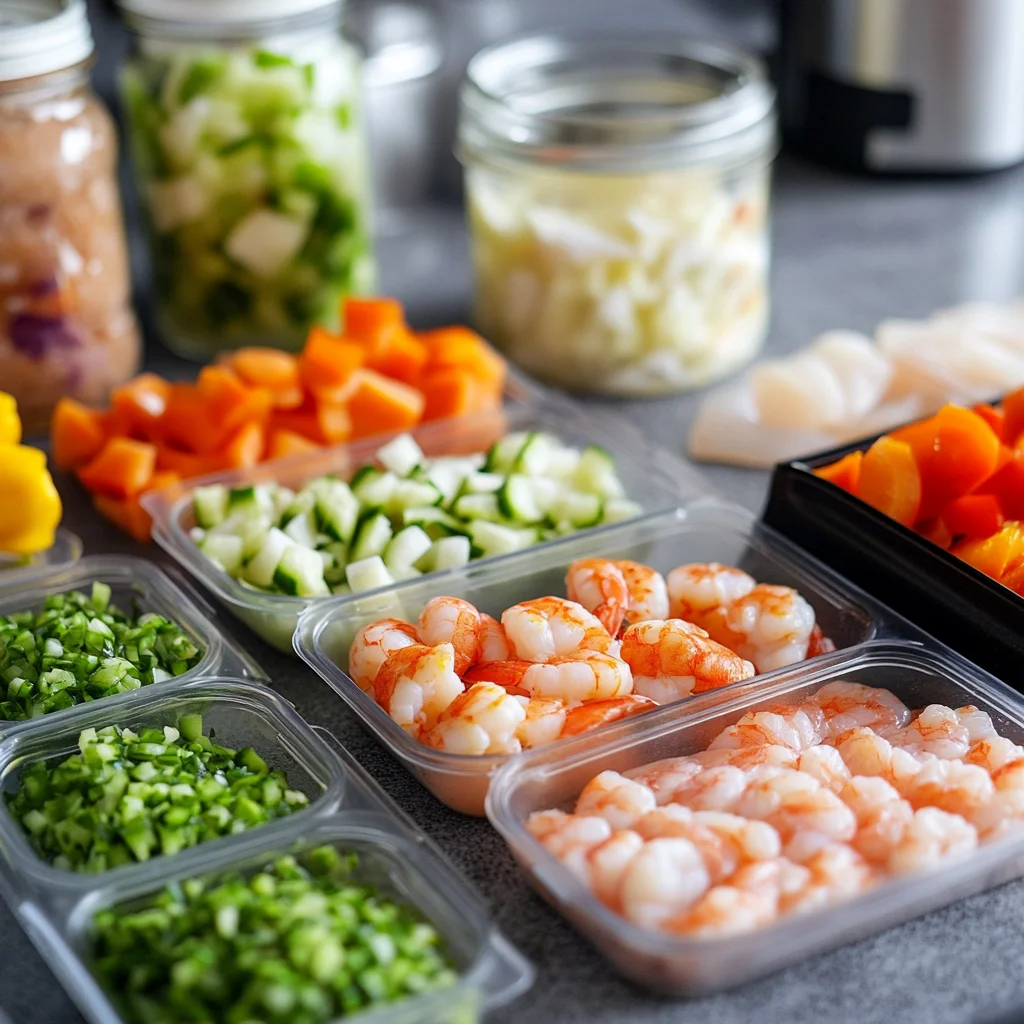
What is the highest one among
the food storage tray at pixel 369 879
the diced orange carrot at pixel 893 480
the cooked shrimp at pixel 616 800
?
the diced orange carrot at pixel 893 480

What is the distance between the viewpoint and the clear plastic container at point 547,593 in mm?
1369

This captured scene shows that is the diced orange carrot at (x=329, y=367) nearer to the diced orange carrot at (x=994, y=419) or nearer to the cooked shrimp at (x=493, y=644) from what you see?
the cooked shrimp at (x=493, y=644)

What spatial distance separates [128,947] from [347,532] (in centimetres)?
67

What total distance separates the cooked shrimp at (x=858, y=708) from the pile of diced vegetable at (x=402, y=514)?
0.42 meters

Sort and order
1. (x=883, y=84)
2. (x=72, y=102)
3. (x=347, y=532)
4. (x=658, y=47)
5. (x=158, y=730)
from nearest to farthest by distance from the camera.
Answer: (x=158, y=730) < (x=347, y=532) < (x=72, y=102) < (x=658, y=47) < (x=883, y=84)

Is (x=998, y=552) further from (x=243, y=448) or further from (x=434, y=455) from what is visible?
(x=243, y=448)

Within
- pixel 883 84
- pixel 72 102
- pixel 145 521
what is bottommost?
pixel 145 521

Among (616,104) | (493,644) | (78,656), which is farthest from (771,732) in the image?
(616,104)

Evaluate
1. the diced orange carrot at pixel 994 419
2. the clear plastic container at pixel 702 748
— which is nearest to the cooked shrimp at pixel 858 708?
the clear plastic container at pixel 702 748

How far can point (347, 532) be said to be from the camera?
1738 millimetres

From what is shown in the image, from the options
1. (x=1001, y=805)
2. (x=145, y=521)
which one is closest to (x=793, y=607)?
(x=1001, y=805)

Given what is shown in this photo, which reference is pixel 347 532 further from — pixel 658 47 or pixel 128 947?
pixel 658 47

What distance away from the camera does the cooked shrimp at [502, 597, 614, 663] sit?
1.44 metres

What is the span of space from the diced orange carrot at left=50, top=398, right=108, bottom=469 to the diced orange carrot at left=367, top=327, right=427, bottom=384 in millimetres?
358
